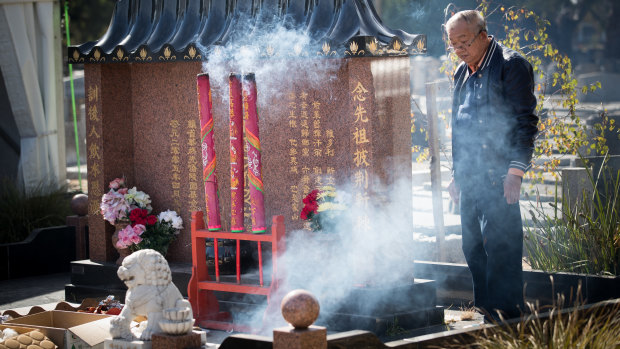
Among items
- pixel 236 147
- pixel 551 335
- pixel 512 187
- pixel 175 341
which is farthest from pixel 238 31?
pixel 551 335

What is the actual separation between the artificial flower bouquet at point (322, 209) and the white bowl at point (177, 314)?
1.91 meters

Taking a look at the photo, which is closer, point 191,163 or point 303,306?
point 303,306

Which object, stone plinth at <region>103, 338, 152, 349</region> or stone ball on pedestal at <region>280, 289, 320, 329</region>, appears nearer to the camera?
stone ball on pedestal at <region>280, 289, 320, 329</region>

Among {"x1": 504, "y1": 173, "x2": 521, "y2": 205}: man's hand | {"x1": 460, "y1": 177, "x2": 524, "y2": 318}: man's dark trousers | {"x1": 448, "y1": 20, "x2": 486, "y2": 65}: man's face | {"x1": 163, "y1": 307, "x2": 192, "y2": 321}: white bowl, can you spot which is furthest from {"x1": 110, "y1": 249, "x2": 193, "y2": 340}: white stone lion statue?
{"x1": 448, "y1": 20, "x2": 486, "y2": 65}: man's face

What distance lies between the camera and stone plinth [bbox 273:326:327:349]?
155 inches

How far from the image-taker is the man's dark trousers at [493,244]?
5078mm

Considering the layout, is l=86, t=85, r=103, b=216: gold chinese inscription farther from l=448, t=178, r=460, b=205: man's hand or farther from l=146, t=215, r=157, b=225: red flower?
l=448, t=178, r=460, b=205: man's hand

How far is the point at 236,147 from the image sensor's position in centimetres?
589

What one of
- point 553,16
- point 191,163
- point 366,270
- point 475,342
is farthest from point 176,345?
point 553,16

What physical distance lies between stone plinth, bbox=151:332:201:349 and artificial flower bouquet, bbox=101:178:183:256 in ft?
9.25

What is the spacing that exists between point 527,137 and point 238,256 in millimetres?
2305

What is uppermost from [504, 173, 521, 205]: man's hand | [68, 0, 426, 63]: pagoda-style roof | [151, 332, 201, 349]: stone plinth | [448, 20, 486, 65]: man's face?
[68, 0, 426, 63]: pagoda-style roof

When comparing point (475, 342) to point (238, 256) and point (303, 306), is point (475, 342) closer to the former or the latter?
→ point (303, 306)

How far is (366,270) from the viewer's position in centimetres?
606
